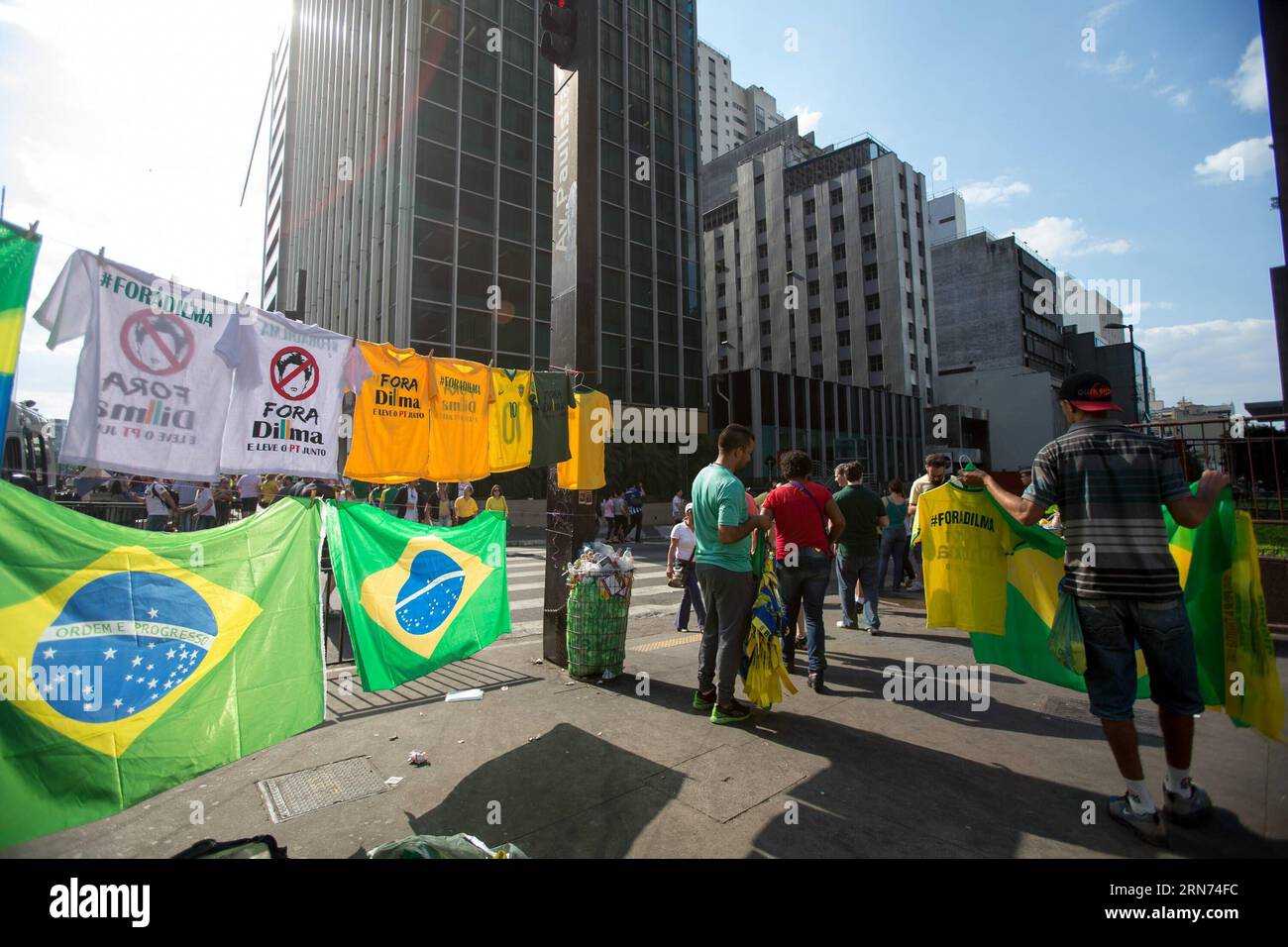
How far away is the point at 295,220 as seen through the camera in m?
51.5

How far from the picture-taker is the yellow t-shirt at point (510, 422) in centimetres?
601

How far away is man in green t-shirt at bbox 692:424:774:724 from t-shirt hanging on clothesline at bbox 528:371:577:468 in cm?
194

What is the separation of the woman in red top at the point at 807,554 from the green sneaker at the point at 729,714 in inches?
43.2

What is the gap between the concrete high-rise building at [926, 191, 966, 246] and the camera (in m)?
74.1

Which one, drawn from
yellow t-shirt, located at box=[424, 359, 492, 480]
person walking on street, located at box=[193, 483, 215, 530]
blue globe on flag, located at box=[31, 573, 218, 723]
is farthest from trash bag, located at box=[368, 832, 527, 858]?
person walking on street, located at box=[193, 483, 215, 530]

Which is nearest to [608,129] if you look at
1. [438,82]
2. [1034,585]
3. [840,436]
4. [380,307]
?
[438,82]

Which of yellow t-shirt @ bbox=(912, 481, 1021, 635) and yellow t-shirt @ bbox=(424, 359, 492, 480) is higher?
yellow t-shirt @ bbox=(424, 359, 492, 480)

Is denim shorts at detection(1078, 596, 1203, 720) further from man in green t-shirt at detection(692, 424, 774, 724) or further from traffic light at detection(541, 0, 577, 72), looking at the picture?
traffic light at detection(541, 0, 577, 72)

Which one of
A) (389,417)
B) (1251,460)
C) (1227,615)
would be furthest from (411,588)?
(1251,460)

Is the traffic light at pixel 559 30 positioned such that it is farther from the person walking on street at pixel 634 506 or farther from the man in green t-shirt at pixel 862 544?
the person walking on street at pixel 634 506

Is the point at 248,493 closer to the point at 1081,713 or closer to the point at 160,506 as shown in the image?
the point at 160,506

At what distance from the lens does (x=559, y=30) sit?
585 cm

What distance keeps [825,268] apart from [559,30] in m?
59.8
